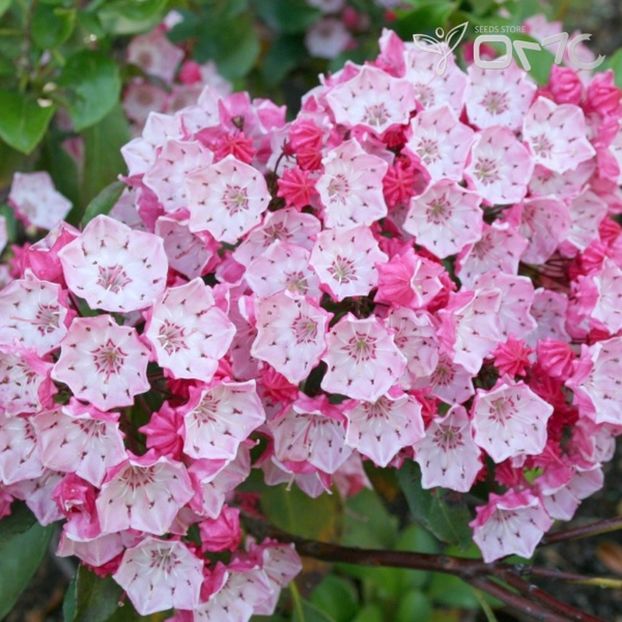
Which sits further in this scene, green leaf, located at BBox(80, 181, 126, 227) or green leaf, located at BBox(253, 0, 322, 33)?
green leaf, located at BBox(253, 0, 322, 33)

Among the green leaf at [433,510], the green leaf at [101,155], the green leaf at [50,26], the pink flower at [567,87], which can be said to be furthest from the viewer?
the green leaf at [101,155]

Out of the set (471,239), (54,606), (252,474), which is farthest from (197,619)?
(54,606)

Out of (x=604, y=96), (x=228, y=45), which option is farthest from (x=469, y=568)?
(x=228, y=45)

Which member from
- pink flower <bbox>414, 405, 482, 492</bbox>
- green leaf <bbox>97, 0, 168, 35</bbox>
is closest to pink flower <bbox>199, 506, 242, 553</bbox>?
pink flower <bbox>414, 405, 482, 492</bbox>

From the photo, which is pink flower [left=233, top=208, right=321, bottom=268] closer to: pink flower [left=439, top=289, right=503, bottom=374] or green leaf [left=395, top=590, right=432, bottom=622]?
→ pink flower [left=439, top=289, right=503, bottom=374]

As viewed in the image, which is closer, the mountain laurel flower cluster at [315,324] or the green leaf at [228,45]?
the mountain laurel flower cluster at [315,324]

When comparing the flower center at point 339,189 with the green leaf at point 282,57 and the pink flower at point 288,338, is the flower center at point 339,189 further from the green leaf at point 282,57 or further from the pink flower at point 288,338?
the green leaf at point 282,57
